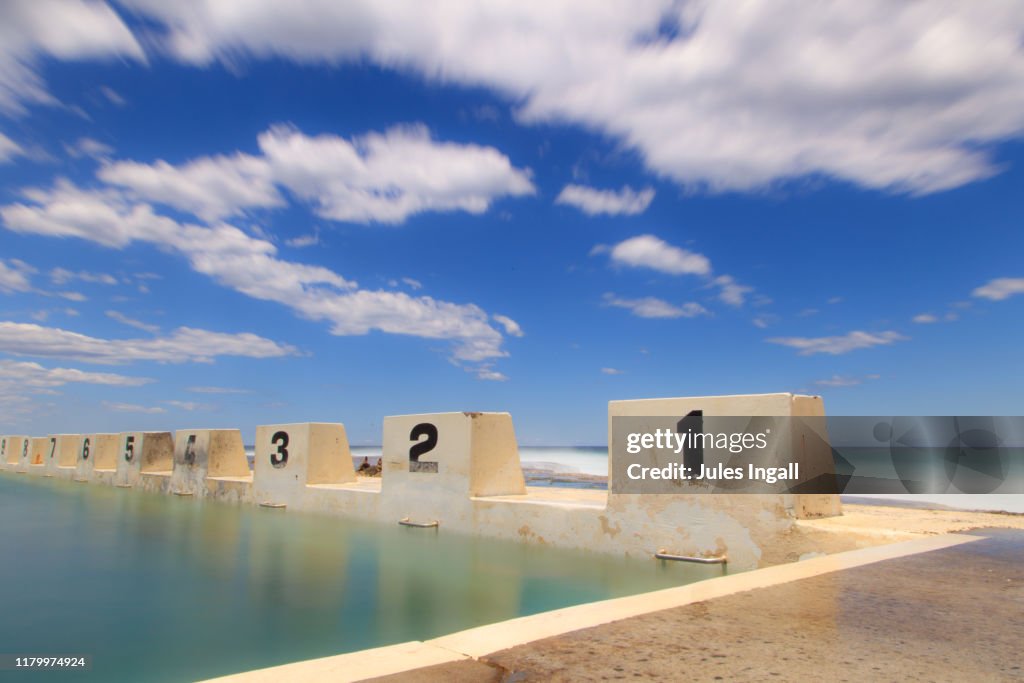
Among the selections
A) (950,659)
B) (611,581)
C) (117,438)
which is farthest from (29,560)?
(117,438)

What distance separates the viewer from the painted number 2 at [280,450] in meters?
12.6

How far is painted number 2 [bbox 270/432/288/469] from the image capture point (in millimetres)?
12641

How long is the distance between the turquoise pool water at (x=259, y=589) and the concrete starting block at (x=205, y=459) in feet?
15.3

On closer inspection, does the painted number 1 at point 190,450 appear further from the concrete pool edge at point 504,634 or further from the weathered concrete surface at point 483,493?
the concrete pool edge at point 504,634

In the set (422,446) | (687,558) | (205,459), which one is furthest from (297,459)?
(687,558)

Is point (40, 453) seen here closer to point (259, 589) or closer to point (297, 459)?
point (297, 459)

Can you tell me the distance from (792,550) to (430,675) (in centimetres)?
454

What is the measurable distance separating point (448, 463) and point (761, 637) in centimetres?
682

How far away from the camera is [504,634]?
307 centimetres

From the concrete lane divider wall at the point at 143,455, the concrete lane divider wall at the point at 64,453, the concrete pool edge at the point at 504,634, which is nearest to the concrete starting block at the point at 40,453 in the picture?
the concrete lane divider wall at the point at 64,453

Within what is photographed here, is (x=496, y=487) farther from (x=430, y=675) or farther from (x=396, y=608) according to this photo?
(x=430, y=675)

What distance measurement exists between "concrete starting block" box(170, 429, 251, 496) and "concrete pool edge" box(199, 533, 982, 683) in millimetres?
13478

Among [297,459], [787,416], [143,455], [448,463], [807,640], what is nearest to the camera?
[807,640]

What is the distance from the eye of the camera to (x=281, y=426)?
42.1ft
